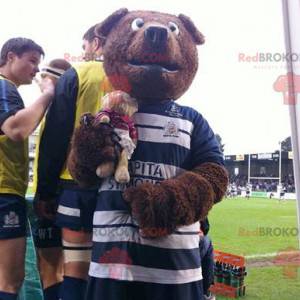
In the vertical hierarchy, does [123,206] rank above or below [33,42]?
below

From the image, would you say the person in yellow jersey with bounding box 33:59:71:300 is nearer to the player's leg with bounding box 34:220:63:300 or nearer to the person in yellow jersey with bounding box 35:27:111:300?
the player's leg with bounding box 34:220:63:300

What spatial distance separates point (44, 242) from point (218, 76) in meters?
0.74

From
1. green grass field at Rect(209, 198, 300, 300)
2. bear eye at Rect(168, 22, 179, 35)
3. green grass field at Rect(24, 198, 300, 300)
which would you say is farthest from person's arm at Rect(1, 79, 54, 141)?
green grass field at Rect(209, 198, 300, 300)

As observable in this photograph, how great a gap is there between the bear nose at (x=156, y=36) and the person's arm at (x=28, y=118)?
0.94 ft

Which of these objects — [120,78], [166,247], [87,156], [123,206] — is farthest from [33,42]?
[166,247]

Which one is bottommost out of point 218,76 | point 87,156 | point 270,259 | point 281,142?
point 270,259

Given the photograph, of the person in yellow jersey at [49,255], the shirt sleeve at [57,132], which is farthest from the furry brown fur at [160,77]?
the person in yellow jersey at [49,255]

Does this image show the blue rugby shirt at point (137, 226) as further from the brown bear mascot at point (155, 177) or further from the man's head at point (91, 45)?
the man's head at point (91, 45)

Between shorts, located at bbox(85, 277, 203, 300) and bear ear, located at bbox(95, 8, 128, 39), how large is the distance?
570mm

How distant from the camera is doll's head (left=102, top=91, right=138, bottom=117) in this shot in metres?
0.96

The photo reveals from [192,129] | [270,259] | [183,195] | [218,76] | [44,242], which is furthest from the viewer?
[270,259]

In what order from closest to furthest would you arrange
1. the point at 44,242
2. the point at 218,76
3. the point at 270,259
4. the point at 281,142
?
the point at 44,242
the point at 218,76
the point at 281,142
the point at 270,259

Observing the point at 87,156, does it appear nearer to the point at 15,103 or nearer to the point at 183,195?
the point at 183,195

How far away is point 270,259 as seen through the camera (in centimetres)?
254
